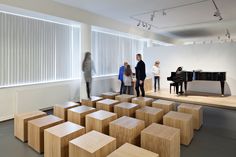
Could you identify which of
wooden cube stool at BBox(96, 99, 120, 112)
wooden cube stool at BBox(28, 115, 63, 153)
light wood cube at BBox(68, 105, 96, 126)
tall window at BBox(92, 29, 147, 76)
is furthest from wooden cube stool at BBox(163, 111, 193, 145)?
tall window at BBox(92, 29, 147, 76)

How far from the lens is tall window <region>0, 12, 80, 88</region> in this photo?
14.6ft

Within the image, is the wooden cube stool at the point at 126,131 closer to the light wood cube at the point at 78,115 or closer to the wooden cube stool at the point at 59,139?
the wooden cube stool at the point at 59,139

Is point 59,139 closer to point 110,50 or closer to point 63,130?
point 63,130

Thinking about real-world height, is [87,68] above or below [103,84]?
above

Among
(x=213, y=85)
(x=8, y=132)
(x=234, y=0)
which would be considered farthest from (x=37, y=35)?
(x=213, y=85)

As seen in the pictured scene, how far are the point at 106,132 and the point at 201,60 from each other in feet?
21.3

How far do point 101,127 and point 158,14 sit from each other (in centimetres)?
490

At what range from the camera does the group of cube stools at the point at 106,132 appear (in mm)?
2227

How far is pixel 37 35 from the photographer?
505cm

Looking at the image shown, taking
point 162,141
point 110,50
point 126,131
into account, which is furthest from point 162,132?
point 110,50

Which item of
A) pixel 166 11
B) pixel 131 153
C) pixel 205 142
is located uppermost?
pixel 166 11

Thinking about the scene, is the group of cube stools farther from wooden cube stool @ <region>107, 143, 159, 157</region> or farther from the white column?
the white column

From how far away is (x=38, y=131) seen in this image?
288 centimetres

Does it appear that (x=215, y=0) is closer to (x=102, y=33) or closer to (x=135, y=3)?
(x=135, y=3)
